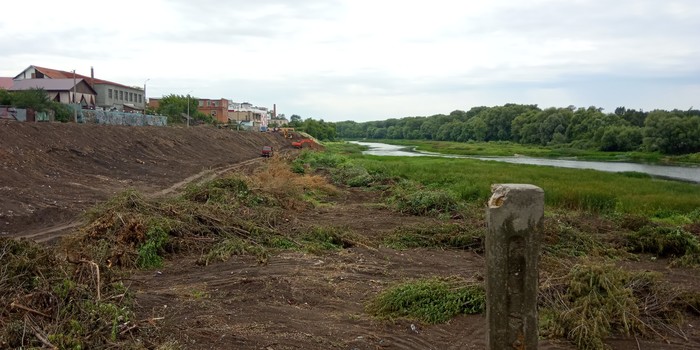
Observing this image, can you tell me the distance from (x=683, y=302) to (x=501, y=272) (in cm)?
622

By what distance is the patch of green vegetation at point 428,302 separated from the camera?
757cm

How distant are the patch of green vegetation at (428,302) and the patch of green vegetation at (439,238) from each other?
442cm

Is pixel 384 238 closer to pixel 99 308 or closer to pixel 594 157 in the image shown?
pixel 99 308

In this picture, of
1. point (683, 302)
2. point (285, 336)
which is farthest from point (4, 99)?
point (683, 302)

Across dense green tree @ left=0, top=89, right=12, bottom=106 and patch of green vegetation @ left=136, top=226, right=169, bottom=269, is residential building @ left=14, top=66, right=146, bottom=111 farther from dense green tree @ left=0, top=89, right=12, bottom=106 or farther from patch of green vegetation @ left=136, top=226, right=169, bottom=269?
patch of green vegetation @ left=136, top=226, right=169, bottom=269

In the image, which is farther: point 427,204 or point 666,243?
point 427,204

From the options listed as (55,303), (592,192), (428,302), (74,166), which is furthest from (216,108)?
→ (55,303)

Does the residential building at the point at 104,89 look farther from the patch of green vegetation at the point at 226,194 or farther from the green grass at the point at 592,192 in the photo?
the patch of green vegetation at the point at 226,194

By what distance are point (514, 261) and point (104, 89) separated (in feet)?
234

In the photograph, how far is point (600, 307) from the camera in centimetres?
723

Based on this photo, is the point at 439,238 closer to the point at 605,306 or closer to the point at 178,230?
the point at 605,306

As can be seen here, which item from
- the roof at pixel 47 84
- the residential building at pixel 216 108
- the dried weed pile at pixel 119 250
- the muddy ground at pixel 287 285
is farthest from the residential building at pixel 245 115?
the dried weed pile at pixel 119 250

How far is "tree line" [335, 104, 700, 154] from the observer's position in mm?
66875

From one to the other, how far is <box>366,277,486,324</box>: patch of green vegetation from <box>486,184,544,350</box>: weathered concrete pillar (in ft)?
12.7
